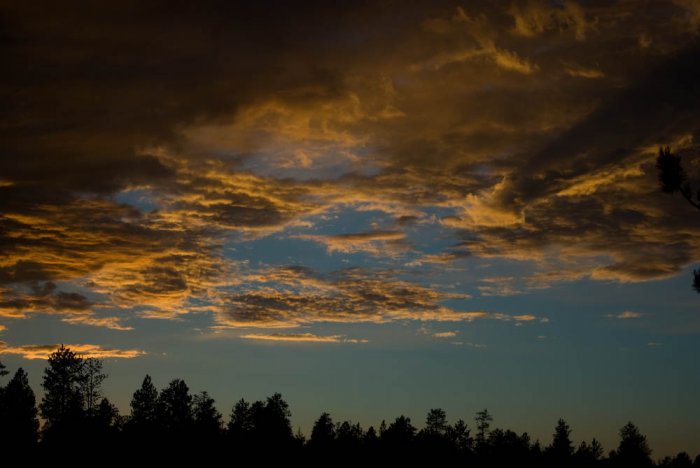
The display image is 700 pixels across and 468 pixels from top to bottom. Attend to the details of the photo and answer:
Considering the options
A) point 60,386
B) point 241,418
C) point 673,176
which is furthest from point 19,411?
point 673,176

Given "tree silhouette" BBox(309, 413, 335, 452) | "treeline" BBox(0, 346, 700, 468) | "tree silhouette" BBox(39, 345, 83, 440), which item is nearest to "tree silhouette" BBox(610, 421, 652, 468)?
"treeline" BBox(0, 346, 700, 468)

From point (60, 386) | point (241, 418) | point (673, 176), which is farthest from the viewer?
point (241, 418)

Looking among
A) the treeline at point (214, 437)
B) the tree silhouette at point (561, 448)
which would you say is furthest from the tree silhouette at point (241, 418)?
the tree silhouette at point (561, 448)

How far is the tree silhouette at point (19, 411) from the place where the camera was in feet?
260

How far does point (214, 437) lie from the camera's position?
89688 millimetres

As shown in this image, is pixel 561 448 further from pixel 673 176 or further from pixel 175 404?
pixel 673 176

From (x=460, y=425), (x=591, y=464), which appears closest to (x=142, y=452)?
(x=460, y=425)

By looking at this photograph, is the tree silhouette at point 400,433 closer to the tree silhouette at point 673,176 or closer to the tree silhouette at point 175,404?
the tree silhouette at point 175,404

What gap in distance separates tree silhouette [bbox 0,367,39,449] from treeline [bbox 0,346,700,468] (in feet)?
0.47

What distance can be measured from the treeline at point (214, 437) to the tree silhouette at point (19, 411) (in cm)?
14

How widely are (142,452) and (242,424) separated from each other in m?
48.9

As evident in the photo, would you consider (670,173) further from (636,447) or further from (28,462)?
(636,447)

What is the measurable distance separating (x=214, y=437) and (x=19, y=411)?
23.6 metres

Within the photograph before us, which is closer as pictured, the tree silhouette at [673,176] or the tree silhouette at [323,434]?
the tree silhouette at [673,176]
